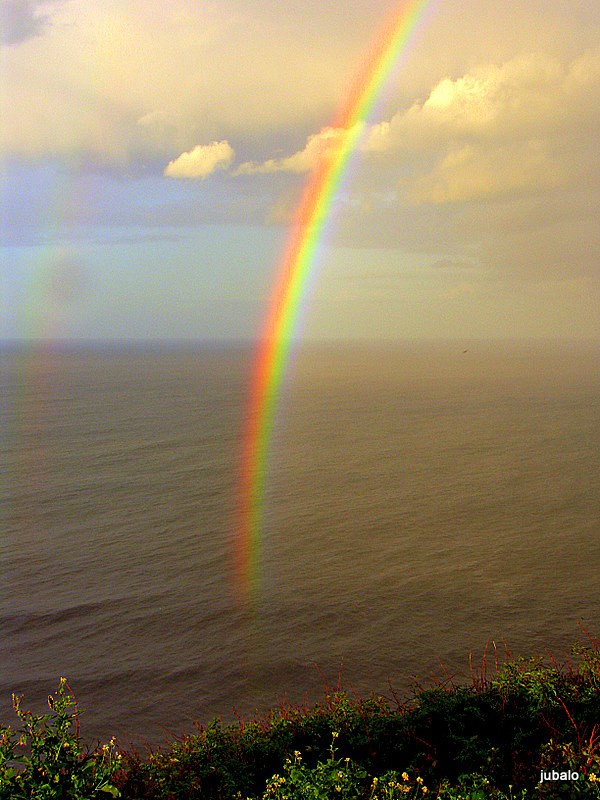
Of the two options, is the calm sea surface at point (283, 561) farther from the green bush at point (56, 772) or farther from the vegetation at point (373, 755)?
the green bush at point (56, 772)

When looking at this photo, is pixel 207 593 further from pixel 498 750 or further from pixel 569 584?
pixel 498 750

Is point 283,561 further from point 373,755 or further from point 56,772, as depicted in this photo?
point 56,772

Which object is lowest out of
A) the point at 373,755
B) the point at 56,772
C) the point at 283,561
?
the point at 283,561

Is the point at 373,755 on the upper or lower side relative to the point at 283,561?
upper

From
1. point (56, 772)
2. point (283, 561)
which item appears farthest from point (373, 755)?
point (283, 561)

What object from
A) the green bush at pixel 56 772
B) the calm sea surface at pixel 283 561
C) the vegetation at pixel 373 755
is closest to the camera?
the green bush at pixel 56 772

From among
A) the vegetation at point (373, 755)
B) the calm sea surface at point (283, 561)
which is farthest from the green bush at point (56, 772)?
the calm sea surface at point (283, 561)

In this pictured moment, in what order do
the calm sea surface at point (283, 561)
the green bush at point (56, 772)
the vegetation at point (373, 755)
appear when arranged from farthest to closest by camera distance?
the calm sea surface at point (283, 561), the vegetation at point (373, 755), the green bush at point (56, 772)
